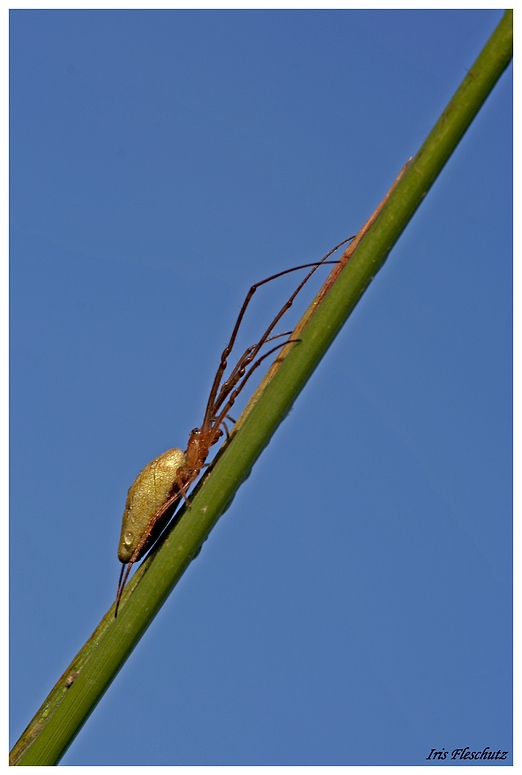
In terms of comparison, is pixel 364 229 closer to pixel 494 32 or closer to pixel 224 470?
pixel 494 32

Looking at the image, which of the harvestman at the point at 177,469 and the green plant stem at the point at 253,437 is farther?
the harvestman at the point at 177,469

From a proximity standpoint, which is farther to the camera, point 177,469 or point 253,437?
point 177,469

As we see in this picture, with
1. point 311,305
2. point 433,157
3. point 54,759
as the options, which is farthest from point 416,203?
point 54,759

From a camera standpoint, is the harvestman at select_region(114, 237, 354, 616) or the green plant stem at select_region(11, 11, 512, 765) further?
the harvestman at select_region(114, 237, 354, 616)
